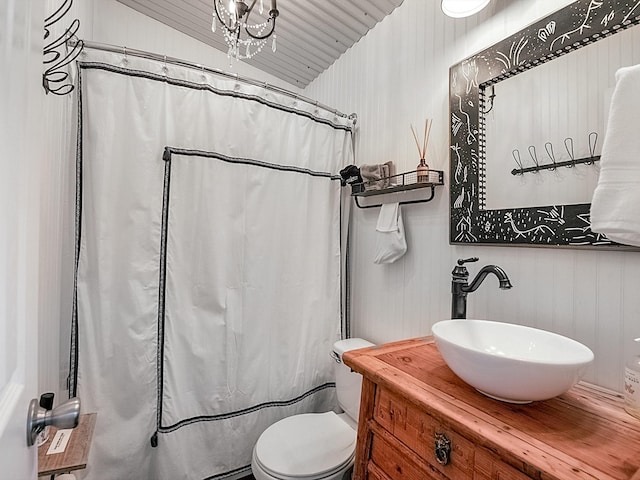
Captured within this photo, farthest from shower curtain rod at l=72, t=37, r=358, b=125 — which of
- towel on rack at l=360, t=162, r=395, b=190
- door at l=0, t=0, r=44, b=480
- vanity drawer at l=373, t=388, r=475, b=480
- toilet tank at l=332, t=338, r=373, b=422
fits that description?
vanity drawer at l=373, t=388, r=475, b=480

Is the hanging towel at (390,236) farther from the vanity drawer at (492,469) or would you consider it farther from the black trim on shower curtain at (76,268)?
the black trim on shower curtain at (76,268)

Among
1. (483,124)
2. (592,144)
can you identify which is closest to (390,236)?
(483,124)

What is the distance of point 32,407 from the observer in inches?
22.0

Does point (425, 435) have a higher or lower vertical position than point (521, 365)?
lower

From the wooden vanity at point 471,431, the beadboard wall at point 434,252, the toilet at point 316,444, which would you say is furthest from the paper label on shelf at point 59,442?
the beadboard wall at point 434,252

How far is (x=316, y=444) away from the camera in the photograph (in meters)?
1.46

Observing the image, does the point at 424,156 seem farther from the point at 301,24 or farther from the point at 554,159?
the point at 301,24

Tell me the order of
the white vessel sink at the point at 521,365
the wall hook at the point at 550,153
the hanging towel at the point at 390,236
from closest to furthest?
the white vessel sink at the point at 521,365 < the wall hook at the point at 550,153 < the hanging towel at the point at 390,236

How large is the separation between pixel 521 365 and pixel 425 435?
32cm

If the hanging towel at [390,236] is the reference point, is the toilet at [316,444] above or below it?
below

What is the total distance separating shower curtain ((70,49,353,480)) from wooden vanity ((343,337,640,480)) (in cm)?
86

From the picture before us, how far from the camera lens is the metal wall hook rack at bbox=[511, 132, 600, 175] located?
1022mm

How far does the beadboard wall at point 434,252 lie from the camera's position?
100cm

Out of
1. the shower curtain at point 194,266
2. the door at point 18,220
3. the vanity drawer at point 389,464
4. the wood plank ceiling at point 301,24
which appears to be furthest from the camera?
the wood plank ceiling at point 301,24
